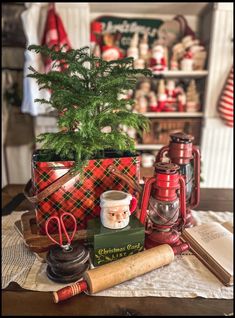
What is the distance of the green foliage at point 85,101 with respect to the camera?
2.12 feet

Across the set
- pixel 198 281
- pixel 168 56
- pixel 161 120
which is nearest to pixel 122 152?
pixel 198 281

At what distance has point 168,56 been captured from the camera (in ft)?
7.04

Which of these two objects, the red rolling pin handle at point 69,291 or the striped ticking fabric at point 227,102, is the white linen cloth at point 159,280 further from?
the striped ticking fabric at point 227,102

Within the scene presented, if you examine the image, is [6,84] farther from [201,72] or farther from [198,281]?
[198,281]

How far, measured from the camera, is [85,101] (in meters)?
0.64

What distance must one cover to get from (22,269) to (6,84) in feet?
6.15

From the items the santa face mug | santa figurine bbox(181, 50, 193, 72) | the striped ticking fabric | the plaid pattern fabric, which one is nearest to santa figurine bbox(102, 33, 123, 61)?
santa figurine bbox(181, 50, 193, 72)

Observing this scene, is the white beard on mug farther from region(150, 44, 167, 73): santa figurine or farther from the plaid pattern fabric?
region(150, 44, 167, 73): santa figurine

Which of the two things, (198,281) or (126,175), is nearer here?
(198,281)

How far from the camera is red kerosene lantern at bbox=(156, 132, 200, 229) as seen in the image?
30.5 inches

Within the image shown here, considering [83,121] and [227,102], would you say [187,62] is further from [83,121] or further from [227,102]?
[83,121]

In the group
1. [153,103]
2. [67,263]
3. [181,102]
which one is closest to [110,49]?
[153,103]

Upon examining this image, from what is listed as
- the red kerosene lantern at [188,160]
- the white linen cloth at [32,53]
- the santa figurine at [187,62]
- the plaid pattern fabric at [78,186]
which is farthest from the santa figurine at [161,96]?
the plaid pattern fabric at [78,186]

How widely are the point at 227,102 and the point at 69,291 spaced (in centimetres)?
183
